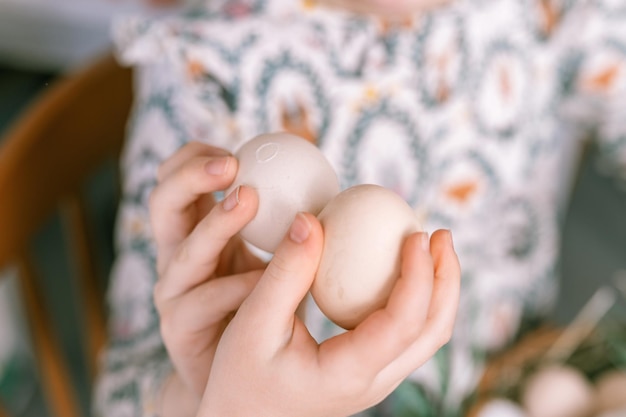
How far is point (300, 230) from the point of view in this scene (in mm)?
281

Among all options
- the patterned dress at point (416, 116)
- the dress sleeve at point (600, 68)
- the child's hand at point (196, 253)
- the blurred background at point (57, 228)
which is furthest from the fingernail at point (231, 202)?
the blurred background at point (57, 228)

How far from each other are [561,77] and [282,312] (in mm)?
634

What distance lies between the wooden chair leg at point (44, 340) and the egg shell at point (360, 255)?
44cm

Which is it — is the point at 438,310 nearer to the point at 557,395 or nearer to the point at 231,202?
the point at 231,202

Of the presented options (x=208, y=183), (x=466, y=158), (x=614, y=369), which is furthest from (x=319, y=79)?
(x=614, y=369)

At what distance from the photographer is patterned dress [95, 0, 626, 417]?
2.00ft

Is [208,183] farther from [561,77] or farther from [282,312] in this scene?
[561,77]

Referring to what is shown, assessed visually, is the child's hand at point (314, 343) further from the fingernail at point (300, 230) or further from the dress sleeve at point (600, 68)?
the dress sleeve at point (600, 68)

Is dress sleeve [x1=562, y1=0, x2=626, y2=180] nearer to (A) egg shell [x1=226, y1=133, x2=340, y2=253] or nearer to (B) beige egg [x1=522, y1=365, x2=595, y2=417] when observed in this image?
(B) beige egg [x1=522, y1=365, x2=595, y2=417]

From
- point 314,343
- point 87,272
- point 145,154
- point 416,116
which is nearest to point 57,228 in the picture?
point 87,272

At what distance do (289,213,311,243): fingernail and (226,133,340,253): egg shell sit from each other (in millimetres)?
42

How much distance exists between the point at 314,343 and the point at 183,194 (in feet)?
0.39

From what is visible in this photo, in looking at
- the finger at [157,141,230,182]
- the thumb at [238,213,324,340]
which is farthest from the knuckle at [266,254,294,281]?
the finger at [157,141,230,182]

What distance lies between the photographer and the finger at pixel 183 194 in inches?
13.3
